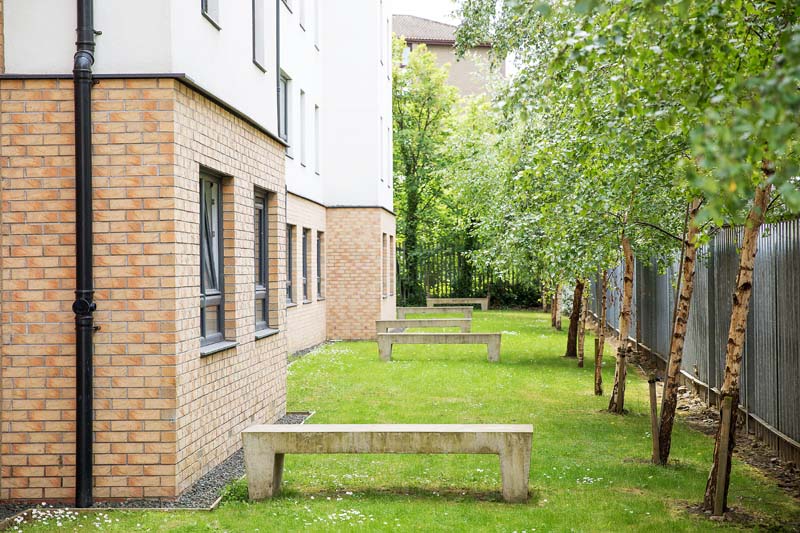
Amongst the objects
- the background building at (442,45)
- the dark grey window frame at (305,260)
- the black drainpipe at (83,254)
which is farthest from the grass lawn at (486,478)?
the background building at (442,45)

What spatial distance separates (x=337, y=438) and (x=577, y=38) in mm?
3890

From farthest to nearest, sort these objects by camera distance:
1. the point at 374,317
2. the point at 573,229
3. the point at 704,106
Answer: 1. the point at 374,317
2. the point at 573,229
3. the point at 704,106

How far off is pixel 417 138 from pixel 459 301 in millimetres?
7341

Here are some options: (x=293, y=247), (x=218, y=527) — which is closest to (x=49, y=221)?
(x=218, y=527)

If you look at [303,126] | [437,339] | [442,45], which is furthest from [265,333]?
[442,45]

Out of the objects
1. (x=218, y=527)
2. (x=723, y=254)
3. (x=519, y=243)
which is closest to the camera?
(x=218, y=527)

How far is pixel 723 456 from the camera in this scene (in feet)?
23.0

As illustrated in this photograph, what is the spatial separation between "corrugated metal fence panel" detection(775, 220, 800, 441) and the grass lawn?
0.67 m

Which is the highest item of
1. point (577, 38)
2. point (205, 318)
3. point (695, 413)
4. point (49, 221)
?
point (577, 38)

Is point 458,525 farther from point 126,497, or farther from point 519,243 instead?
point 519,243

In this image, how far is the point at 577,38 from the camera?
4996 millimetres

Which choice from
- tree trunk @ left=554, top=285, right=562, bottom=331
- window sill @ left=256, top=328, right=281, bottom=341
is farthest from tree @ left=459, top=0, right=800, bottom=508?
tree trunk @ left=554, top=285, right=562, bottom=331

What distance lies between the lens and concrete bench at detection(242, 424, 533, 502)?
7.51m

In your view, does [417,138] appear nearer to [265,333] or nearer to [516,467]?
[265,333]
